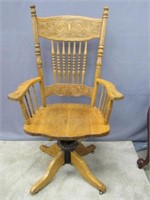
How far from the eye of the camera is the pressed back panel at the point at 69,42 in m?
1.70

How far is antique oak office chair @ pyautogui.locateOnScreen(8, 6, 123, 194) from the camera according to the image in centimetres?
143

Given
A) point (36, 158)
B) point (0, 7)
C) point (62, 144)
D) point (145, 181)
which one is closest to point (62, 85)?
point (62, 144)

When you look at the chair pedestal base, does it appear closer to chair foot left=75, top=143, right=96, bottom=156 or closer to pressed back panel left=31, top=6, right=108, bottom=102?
chair foot left=75, top=143, right=96, bottom=156

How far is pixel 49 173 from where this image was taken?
1.60 meters

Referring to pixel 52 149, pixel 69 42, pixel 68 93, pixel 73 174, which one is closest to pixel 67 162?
pixel 73 174

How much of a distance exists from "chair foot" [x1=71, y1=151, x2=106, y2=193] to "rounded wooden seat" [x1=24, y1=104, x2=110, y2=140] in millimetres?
273

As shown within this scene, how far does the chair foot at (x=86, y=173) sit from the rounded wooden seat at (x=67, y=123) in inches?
10.7

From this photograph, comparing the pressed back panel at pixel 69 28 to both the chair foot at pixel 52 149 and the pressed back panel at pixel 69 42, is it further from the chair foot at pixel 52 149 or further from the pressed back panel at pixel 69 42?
the chair foot at pixel 52 149

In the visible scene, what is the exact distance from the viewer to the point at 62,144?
1.66 m

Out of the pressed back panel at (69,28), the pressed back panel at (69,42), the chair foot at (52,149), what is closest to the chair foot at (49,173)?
the chair foot at (52,149)

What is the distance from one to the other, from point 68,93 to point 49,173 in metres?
0.62

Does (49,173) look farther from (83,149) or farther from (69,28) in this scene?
(69,28)

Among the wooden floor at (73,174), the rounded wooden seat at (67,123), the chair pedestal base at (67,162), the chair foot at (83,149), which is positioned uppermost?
the rounded wooden seat at (67,123)

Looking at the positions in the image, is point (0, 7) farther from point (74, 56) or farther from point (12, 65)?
point (74, 56)
